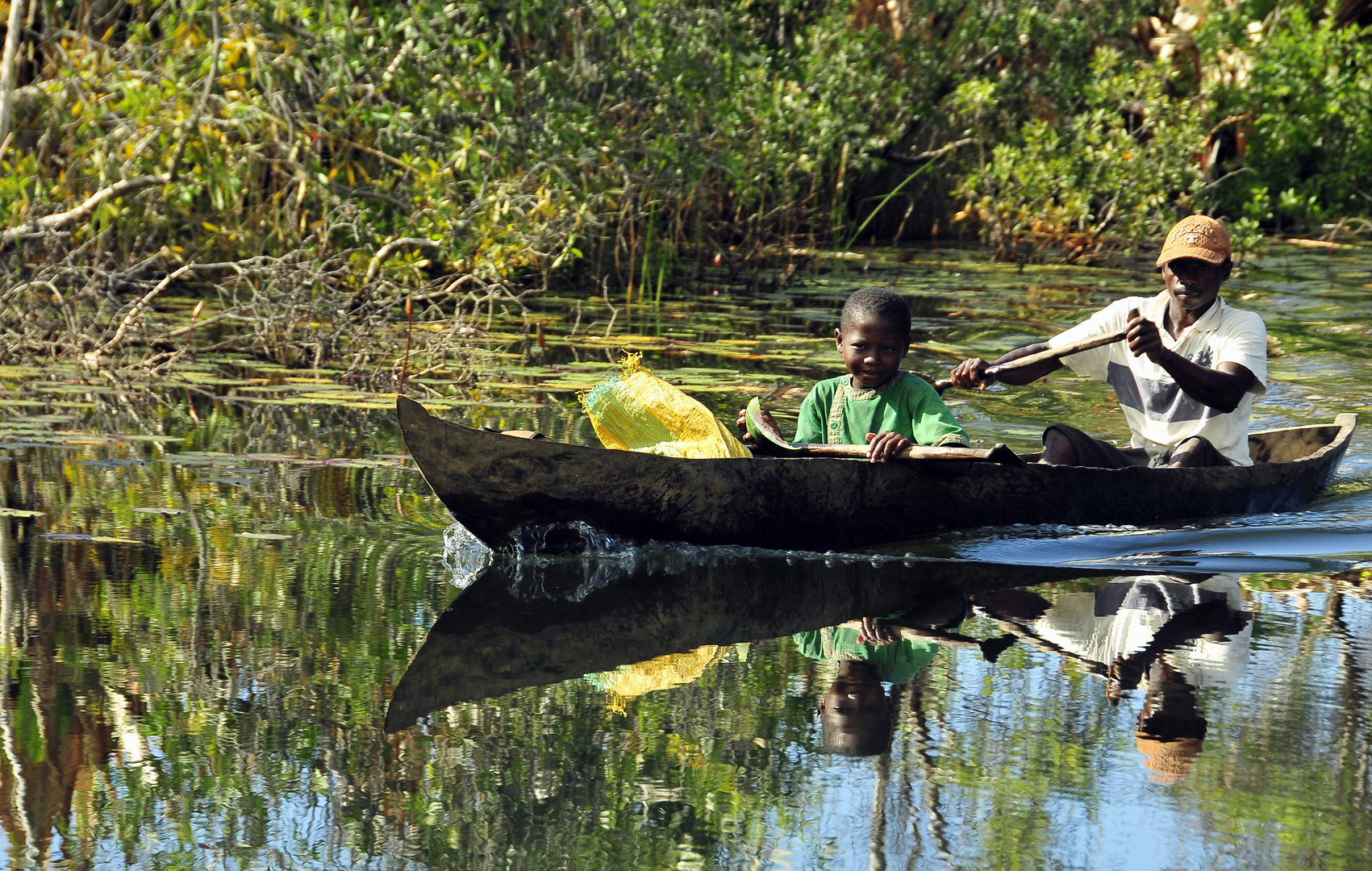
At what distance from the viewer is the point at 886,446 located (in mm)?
4809

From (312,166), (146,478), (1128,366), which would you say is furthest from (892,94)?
(146,478)

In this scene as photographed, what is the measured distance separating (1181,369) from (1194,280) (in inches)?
19.3

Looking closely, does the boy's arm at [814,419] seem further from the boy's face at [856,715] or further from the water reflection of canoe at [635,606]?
the boy's face at [856,715]

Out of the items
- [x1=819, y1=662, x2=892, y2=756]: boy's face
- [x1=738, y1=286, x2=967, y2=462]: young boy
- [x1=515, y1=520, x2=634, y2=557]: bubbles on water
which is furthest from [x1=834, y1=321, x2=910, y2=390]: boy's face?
[x1=819, y1=662, x2=892, y2=756]: boy's face

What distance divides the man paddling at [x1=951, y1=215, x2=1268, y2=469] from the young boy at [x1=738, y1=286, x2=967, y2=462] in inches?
17.7

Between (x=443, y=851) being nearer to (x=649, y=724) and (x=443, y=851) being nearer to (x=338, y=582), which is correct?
(x=649, y=724)

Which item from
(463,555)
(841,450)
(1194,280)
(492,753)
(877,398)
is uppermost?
(1194,280)

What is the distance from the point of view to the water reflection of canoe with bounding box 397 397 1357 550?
4516 millimetres

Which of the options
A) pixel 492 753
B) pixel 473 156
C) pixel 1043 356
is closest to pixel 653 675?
pixel 492 753

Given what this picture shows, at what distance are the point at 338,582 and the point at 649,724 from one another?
146 cm

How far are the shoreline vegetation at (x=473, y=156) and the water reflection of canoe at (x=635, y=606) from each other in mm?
3390

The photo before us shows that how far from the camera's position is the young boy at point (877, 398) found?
16.3ft

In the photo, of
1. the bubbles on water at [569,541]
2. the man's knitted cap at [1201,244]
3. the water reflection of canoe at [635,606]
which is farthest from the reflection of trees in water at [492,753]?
the man's knitted cap at [1201,244]

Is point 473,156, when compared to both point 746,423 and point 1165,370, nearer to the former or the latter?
point 746,423
